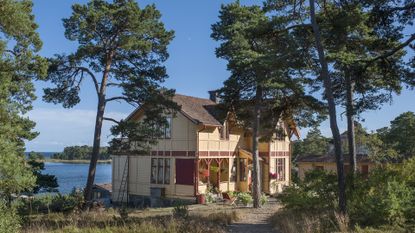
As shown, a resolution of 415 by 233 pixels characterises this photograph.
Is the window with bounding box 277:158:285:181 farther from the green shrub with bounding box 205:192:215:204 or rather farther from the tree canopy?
the tree canopy

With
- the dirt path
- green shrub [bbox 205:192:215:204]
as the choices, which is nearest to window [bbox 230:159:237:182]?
green shrub [bbox 205:192:215:204]

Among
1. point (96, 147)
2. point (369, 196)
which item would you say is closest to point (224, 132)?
point (96, 147)

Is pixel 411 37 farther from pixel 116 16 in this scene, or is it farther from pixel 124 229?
pixel 116 16

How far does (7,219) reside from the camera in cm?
997

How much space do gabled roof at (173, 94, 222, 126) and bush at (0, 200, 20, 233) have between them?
1933 cm

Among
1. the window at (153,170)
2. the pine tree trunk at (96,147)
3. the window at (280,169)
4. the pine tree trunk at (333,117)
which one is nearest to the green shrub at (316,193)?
the pine tree trunk at (333,117)

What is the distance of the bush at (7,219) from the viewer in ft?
32.2

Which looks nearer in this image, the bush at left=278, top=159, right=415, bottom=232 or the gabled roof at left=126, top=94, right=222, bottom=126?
the bush at left=278, top=159, right=415, bottom=232

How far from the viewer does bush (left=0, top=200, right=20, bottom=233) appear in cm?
982

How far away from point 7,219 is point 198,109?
2312 centimetres

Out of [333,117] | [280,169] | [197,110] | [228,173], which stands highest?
[197,110]

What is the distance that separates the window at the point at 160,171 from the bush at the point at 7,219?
68.4ft

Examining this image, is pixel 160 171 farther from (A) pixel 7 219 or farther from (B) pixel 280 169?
(A) pixel 7 219

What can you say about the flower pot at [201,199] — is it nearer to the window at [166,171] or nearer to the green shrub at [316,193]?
the window at [166,171]
